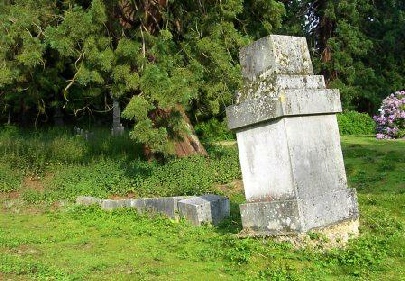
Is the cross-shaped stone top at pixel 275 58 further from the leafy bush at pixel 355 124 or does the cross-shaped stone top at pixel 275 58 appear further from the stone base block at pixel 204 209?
the leafy bush at pixel 355 124

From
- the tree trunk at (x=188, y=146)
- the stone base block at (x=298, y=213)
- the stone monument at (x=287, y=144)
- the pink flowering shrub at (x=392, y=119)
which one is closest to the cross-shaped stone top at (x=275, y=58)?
the stone monument at (x=287, y=144)

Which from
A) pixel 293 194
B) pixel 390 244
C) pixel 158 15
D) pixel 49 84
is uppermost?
pixel 158 15

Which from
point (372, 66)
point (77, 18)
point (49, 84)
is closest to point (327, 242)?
point (77, 18)

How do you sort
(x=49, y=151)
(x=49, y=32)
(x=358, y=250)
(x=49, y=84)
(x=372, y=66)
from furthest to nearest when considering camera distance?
(x=372, y=66)
(x=49, y=84)
(x=49, y=151)
(x=49, y=32)
(x=358, y=250)

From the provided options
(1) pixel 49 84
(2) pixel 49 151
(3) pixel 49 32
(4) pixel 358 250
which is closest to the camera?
(4) pixel 358 250

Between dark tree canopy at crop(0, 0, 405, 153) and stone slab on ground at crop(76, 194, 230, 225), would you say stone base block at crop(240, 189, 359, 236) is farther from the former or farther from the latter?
dark tree canopy at crop(0, 0, 405, 153)

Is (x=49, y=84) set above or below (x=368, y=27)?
below

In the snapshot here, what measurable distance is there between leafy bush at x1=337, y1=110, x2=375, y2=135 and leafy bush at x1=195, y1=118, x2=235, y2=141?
162 inches

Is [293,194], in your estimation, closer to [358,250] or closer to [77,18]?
[358,250]

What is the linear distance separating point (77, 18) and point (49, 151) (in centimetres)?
375

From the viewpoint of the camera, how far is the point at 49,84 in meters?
14.5

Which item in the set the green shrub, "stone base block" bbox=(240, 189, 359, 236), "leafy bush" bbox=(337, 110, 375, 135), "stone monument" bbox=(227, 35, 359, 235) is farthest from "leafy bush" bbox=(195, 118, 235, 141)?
"stone base block" bbox=(240, 189, 359, 236)

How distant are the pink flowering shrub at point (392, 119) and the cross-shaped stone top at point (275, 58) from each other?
10168mm

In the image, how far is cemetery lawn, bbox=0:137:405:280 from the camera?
4676 millimetres
